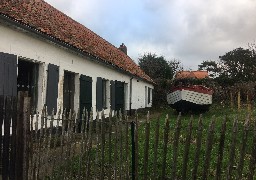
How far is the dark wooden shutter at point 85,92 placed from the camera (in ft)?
44.8

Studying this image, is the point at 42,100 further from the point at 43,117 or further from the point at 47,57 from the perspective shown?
the point at 43,117

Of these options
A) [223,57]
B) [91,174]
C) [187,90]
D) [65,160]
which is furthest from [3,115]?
[223,57]

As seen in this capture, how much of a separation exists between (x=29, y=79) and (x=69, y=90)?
8.62 ft

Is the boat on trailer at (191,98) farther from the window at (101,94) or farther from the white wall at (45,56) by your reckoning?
the white wall at (45,56)

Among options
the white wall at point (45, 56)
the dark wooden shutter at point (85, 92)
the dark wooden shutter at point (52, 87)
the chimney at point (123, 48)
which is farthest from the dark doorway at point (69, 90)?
the chimney at point (123, 48)

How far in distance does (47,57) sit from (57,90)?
123 cm

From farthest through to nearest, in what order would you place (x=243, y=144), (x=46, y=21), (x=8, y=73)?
(x=46, y=21)
(x=8, y=73)
(x=243, y=144)

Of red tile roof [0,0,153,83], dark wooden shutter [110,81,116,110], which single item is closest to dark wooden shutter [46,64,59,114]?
red tile roof [0,0,153,83]

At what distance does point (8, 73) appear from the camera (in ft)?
28.8

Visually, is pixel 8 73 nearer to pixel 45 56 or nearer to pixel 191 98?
pixel 45 56

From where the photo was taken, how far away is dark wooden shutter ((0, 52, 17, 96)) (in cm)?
856

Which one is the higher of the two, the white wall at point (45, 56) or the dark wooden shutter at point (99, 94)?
the white wall at point (45, 56)

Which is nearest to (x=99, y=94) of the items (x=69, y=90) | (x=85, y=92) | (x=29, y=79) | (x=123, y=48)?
(x=85, y=92)

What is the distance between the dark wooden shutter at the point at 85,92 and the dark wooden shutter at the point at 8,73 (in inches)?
187
